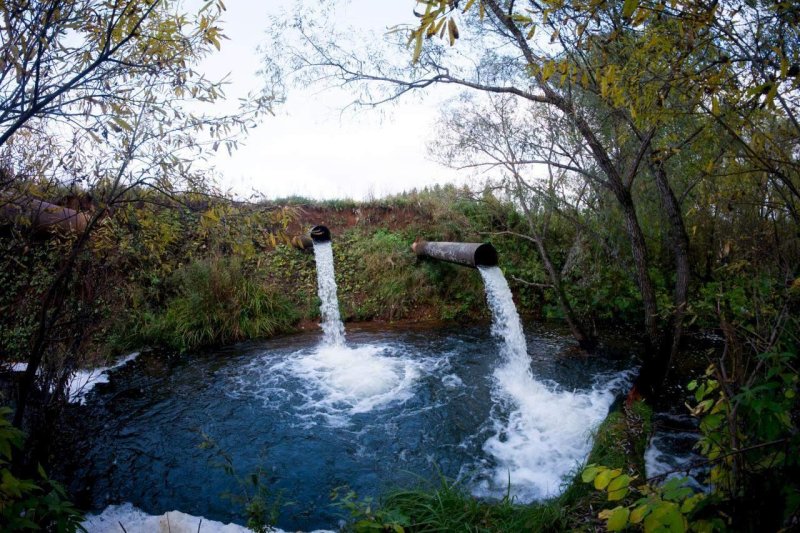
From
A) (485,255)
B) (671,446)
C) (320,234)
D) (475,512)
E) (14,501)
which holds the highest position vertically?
(320,234)

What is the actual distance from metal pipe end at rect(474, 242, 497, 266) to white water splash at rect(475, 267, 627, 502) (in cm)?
34

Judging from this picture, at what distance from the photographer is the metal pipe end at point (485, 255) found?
7.08 meters

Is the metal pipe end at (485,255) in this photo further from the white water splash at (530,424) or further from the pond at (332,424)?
the pond at (332,424)

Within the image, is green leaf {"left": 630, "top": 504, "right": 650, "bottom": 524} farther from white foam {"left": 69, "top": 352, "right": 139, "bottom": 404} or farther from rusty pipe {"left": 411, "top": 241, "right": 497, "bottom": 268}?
white foam {"left": 69, "top": 352, "right": 139, "bottom": 404}

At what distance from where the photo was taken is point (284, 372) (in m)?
6.52

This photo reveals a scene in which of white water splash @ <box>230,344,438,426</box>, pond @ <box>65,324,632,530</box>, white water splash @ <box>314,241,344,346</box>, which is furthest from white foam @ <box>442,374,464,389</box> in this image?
white water splash @ <box>314,241,344,346</box>

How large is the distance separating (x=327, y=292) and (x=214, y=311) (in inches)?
81.9

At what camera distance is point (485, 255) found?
23.6ft

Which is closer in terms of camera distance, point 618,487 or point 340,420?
point 618,487

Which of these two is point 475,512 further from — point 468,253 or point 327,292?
point 327,292

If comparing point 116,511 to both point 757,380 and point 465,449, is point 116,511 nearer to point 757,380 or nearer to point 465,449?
point 465,449

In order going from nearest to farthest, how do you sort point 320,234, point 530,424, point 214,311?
1. point 530,424
2. point 214,311
3. point 320,234

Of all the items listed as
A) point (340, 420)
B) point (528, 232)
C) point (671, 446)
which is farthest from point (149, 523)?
point (528, 232)

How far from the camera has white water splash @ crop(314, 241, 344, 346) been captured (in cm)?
828
